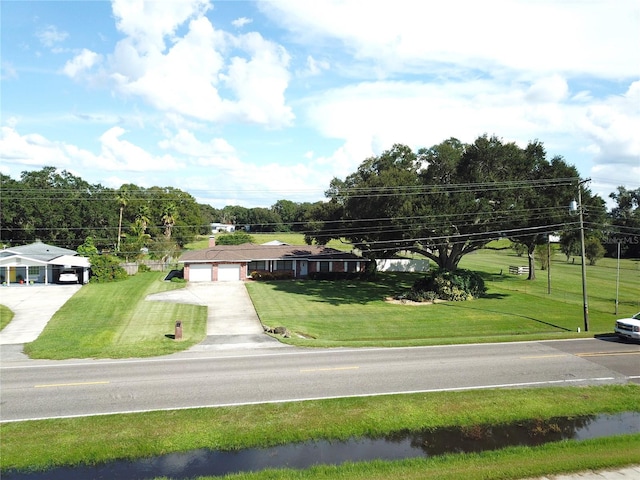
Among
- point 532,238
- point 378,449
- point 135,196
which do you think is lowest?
point 378,449

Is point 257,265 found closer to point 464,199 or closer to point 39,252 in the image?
point 39,252

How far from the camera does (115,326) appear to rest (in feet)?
104

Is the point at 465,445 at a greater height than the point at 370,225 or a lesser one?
lesser

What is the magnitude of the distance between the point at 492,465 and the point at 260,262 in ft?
151

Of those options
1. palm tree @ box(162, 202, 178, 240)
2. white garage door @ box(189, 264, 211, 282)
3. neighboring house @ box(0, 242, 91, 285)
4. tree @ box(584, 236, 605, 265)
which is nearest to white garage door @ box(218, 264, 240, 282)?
white garage door @ box(189, 264, 211, 282)

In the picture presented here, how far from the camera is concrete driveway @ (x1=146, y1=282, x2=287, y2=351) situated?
2691 centimetres

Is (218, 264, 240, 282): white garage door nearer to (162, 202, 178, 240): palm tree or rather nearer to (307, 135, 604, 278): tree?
(307, 135, 604, 278): tree

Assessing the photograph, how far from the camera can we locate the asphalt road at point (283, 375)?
1723cm

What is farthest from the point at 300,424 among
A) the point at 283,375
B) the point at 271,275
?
the point at 271,275

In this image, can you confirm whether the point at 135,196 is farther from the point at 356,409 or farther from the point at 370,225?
the point at 356,409

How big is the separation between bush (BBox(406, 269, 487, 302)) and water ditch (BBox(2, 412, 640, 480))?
2612 cm

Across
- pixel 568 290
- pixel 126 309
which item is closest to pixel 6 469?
pixel 126 309

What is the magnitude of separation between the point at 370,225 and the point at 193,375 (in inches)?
1084

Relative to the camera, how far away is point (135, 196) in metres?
89.2
